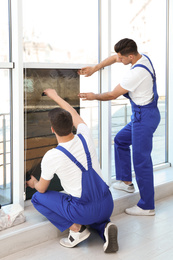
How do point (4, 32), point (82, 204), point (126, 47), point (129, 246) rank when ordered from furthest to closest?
point (126, 47)
point (4, 32)
point (129, 246)
point (82, 204)

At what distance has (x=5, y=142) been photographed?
280cm

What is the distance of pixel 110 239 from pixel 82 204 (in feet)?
0.95

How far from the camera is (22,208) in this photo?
2.76m

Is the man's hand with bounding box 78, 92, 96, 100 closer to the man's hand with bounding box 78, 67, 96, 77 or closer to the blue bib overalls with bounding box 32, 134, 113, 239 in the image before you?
the man's hand with bounding box 78, 67, 96, 77

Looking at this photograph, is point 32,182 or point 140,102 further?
point 140,102

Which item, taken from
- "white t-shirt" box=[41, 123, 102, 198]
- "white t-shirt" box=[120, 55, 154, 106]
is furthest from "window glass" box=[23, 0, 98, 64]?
"white t-shirt" box=[41, 123, 102, 198]

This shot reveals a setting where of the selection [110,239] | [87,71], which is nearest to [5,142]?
[87,71]

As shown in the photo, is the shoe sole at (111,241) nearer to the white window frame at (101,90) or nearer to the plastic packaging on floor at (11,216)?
the plastic packaging on floor at (11,216)

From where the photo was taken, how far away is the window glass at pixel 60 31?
2781mm

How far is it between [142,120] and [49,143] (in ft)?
2.46

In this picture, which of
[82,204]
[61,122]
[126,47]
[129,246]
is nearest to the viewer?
[61,122]

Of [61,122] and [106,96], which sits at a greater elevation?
[106,96]

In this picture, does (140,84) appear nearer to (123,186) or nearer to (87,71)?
(87,71)

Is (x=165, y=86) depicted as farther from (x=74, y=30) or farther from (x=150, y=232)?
(x=150, y=232)
